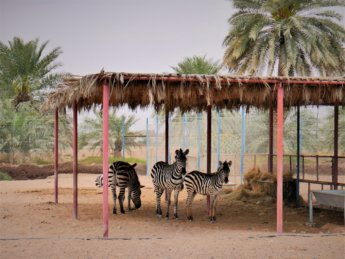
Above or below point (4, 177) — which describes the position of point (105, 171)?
above

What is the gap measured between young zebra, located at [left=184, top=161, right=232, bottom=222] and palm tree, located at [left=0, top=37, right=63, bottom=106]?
57.2ft

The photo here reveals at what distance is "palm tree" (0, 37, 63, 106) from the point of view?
27.9 meters

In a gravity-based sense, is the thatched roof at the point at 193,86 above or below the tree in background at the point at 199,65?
below

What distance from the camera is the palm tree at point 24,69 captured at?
27922mm

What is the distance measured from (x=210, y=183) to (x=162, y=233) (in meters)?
2.37

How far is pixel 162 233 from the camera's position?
1058 centimetres

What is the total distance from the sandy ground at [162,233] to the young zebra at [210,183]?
47 cm

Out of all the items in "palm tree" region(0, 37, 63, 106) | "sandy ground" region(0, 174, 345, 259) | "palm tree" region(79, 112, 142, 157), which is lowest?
"sandy ground" region(0, 174, 345, 259)

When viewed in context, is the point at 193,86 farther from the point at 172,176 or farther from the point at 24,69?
the point at 24,69

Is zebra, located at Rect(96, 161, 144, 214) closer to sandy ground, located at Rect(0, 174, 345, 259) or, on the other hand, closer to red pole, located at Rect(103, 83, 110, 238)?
sandy ground, located at Rect(0, 174, 345, 259)

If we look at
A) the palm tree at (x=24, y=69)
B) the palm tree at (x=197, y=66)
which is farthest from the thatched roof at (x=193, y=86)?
the palm tree at (x=197, y=66)

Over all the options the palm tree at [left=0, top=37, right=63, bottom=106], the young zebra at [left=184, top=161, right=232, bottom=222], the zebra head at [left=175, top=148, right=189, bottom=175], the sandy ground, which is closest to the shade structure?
the sandy ground

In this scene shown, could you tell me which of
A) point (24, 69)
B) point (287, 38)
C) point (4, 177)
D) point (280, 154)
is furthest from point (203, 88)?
point (24, 69)

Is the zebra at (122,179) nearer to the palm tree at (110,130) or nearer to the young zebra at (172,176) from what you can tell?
the young zebra at (172,176)
